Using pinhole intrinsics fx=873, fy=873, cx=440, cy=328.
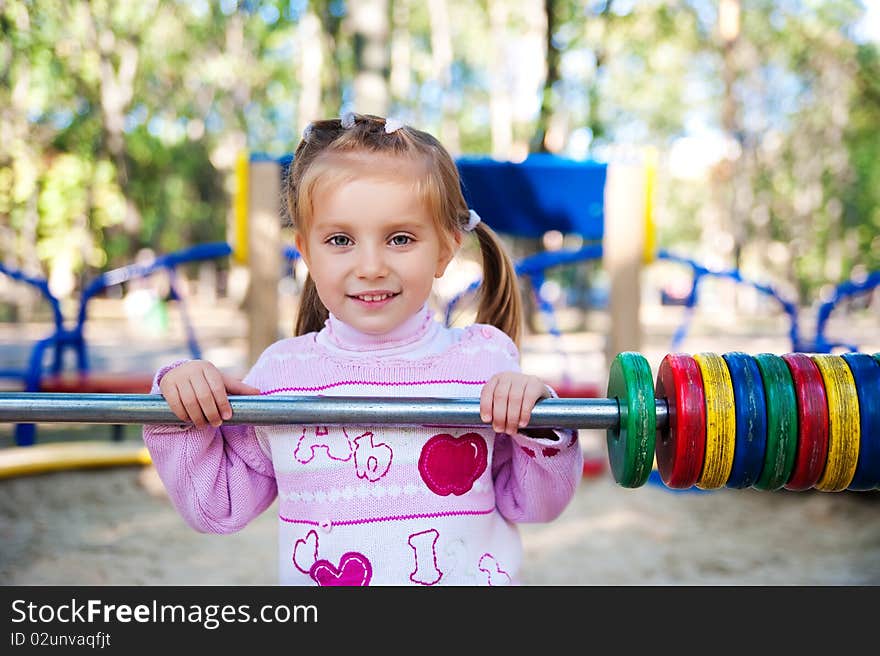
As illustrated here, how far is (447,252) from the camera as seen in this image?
1464 millimetres

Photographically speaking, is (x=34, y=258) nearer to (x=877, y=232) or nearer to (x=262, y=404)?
(x=262, y=404)

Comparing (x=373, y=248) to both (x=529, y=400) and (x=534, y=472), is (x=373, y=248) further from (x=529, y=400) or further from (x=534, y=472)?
(x=534, y=472)

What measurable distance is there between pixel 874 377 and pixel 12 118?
16.1 meters

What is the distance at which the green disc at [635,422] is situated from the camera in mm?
1301

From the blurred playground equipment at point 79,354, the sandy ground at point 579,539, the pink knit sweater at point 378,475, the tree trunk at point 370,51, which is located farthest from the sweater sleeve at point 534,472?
the tree trunk at point 370,51

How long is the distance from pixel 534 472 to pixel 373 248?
44cm

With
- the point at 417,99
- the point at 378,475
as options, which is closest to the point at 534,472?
the point at 378,475

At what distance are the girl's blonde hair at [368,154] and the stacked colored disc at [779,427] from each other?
20.9 inches

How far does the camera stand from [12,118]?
1488 cm

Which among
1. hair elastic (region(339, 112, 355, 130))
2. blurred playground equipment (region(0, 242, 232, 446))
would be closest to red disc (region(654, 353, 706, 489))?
hair elastic (region(339, 112, 355, 130))

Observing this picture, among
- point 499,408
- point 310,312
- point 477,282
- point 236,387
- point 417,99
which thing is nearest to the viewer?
point 499,408

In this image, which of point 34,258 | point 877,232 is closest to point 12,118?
point 34,258

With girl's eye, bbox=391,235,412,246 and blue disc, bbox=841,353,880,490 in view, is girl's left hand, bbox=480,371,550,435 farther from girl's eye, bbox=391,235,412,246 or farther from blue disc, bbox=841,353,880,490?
blue disc, bbox=841,353,880,490

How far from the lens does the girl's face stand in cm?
134
